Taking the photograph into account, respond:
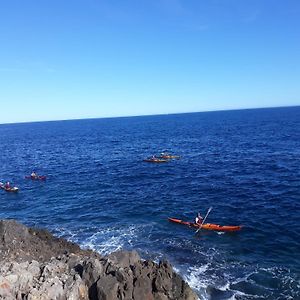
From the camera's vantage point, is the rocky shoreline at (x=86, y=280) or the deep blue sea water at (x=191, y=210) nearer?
the rocky shoreline at (x=86, y=280)

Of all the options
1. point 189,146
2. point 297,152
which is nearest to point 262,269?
point 297,152

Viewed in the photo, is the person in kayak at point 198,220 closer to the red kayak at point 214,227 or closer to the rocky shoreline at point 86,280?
the red kayak at point 214,227

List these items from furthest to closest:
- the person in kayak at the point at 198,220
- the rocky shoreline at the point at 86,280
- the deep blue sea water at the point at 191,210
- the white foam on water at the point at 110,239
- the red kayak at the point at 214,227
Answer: the person in kayak at the point at 198,220 < the red kayak at the point at 214,227 < the white foam on water at the point at 110,239 < the deep blue sea water at the point at 191,210 < the rocky shoreline at the point at 86,280

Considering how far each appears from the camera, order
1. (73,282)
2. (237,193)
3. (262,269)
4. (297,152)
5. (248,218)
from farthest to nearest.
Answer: (297,152) → (237,193) → (248,218) → (262,269) → (73,282)

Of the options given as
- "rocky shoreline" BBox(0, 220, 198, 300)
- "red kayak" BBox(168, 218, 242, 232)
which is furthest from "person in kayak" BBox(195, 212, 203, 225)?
"rocky shoreline" BBox(0, 220, 198, 300)

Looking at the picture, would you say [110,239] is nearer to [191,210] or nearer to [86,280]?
[191,210]

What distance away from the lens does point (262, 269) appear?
3222 centimetres

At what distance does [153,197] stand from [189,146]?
189ft

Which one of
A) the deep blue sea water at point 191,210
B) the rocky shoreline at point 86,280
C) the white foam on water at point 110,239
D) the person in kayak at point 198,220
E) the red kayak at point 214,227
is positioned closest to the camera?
the rocky shoreline at point 86,280

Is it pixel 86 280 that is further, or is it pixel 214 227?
pixel 214 227

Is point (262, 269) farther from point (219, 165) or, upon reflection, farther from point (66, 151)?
point (66, 151)

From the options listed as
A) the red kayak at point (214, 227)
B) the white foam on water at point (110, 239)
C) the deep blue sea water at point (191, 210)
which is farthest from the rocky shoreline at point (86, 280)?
the red kayak at point (214, 227)

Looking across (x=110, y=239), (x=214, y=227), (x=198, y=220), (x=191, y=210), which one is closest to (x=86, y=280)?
(x=110, y=239)

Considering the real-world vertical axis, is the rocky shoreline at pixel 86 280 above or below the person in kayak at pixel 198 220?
above
